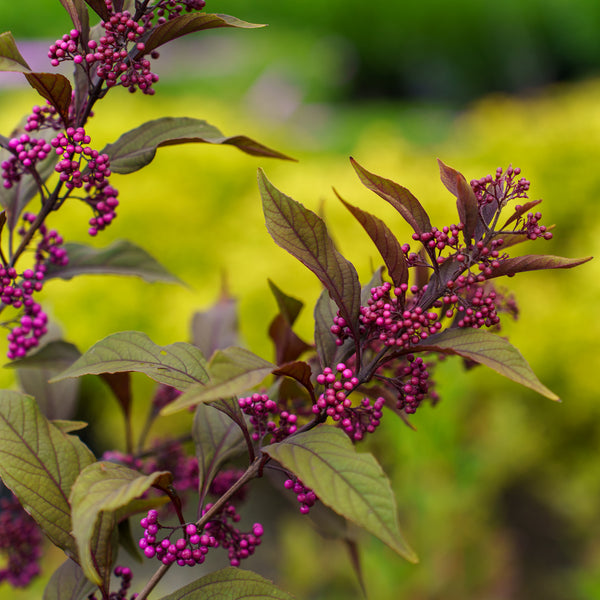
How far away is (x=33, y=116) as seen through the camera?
1.80 feet

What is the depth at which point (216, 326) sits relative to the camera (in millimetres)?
837

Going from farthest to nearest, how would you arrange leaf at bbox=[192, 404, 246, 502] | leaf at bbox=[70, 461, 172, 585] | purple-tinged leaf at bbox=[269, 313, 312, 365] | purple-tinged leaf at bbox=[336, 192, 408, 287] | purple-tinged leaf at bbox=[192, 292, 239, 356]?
1. purple-tinged leaf at bbox=[192, 292, 239, 356]
2. purple-tinged leaf at bbox=[269, 313, 312, 365]
3. leaf at bbox=[192, 404, 246, 502]
4. purple-tinged leaf at bbox=[336, 192, 408, 287]
5. leaf at bbox=[70, 461, 172, 585]

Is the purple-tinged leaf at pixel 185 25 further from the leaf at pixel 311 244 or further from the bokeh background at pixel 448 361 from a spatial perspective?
the bokeh background at pixel 448 361

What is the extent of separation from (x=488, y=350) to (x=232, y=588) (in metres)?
0.24

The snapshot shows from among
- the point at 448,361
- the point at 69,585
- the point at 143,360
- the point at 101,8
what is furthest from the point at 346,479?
the point at 448,361

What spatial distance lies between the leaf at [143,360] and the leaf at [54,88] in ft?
0.60

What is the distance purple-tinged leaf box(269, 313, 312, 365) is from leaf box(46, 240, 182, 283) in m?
0.12

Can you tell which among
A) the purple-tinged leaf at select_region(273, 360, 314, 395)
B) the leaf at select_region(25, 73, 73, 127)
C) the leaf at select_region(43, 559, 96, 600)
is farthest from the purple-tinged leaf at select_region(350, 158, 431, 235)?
the leaf at select_region(43, 559, 96, 600)

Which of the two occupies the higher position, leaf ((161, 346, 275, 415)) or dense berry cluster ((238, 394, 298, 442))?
leaf ((161, 346, 275, 415))

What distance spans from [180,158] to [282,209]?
3.88 metres

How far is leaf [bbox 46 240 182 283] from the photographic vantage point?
0.68m

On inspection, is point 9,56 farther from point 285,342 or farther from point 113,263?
point 285,342

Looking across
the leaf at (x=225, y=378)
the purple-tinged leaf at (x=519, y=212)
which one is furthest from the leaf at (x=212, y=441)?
the purple-tinged leaf at (x=519, y=212)

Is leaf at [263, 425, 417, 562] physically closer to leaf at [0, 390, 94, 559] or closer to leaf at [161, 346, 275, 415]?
leaf at [161, 346, 275, 415]
